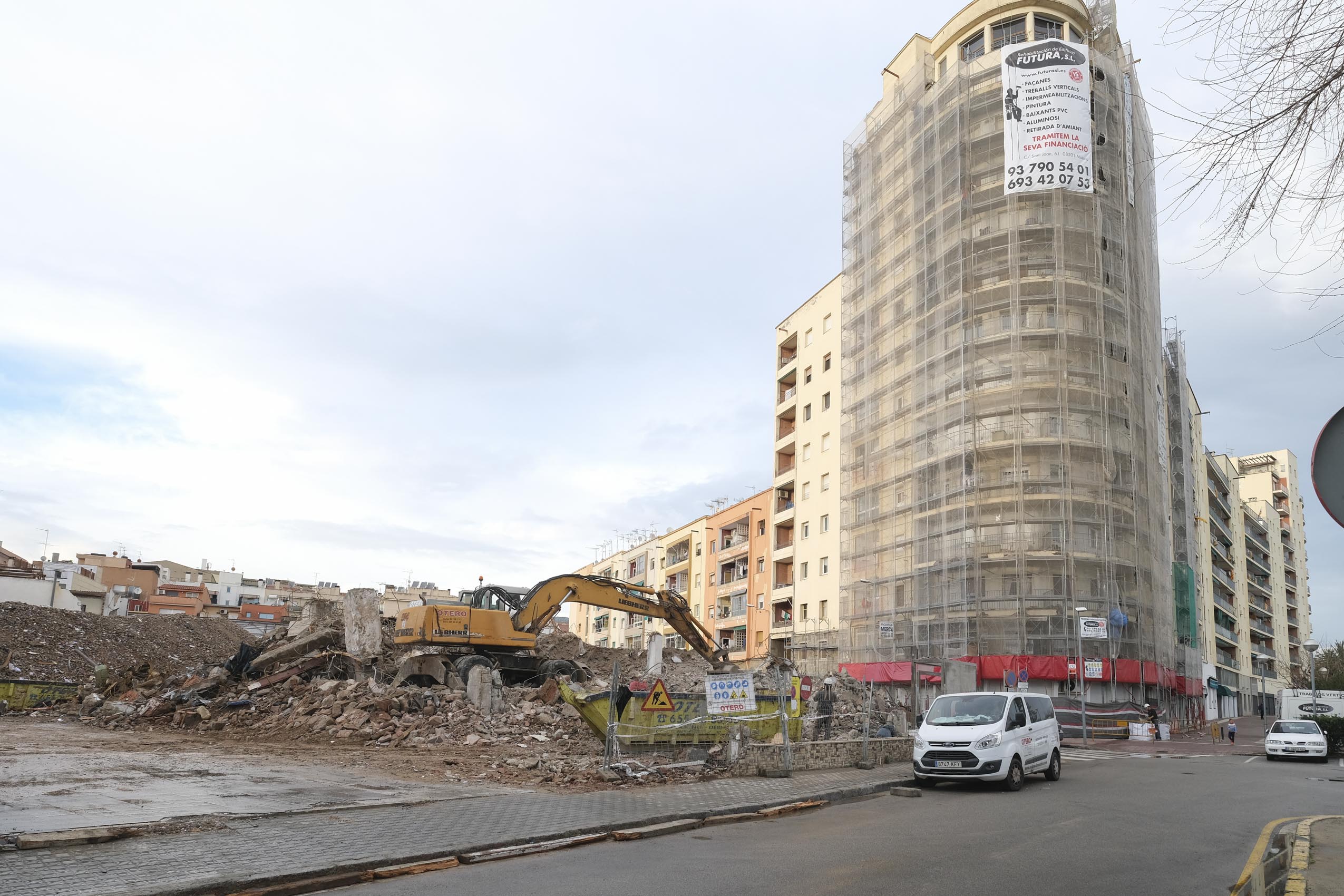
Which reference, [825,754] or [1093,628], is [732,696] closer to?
[825,754]

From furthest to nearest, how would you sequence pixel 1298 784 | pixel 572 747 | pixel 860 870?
pixel 572 747 → pixel 1298 784 → pixel 860 870

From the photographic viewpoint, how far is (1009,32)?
4641 cm

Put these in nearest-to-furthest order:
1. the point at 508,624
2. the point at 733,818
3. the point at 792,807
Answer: the point at 733,818, the point at 792,807, the point at 508,624

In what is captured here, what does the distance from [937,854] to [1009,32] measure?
153ft

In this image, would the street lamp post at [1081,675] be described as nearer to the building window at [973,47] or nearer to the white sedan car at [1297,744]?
the white sedan car at [1297,744]

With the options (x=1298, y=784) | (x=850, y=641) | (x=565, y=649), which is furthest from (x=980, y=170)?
(x=1298, y=784)

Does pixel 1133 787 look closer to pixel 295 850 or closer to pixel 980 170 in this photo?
pixel 295 850

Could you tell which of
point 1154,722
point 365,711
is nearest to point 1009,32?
point 1154,722

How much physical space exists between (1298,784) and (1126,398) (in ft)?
88.3

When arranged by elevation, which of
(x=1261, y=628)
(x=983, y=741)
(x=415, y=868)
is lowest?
(x=415, y=868)

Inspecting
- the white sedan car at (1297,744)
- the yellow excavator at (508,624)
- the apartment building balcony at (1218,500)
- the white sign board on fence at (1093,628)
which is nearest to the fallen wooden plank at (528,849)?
the yellow excavator at (508,624)

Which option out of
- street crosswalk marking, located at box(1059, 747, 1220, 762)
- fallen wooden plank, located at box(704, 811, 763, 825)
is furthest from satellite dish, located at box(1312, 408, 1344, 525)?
street crosswalk marking, located at box(1059, 747, 1220, 762)

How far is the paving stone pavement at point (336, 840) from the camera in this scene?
735 cm

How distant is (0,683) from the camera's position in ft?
95.4
